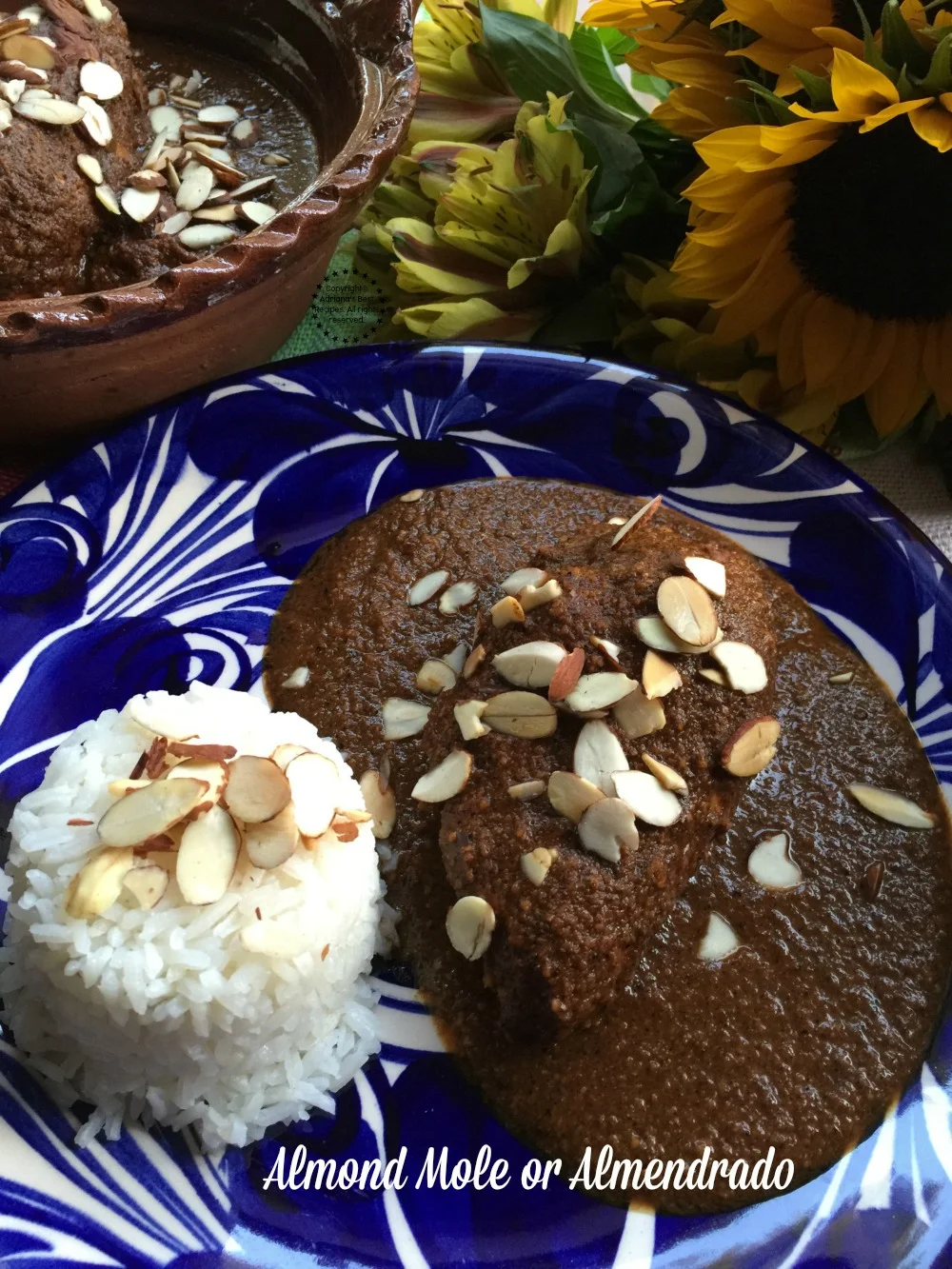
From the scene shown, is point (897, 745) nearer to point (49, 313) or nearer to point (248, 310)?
point (248, 310)

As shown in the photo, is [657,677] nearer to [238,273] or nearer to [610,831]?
[610,831]

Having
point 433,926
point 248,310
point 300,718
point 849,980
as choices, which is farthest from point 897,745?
point 248,310

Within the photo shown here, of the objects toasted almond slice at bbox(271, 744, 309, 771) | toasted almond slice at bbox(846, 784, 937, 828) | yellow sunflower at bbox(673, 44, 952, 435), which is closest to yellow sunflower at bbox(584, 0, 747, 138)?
yellow sunflower at bbox(673, 44, 952, 435)

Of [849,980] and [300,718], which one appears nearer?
[849,980]

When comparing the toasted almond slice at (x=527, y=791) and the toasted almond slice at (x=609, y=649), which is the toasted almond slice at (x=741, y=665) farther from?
the toasted almond slice at (x=527, y=791)

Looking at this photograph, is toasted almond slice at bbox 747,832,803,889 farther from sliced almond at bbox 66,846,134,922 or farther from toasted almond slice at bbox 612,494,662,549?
sliced almond at bbox 66,846,134,922

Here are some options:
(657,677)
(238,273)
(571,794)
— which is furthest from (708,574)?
(238,273)

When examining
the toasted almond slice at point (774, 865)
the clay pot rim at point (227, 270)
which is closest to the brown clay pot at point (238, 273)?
the clay pot rim at point (227, 270)
